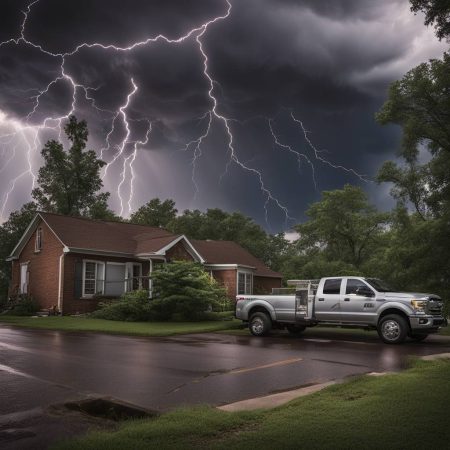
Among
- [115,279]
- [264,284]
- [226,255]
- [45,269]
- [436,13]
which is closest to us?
[436,13]

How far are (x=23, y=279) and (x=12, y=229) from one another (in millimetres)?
18936

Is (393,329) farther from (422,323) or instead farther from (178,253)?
(178,253)

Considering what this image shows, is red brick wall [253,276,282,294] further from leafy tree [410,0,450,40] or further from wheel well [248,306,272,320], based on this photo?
leafy tree [410,0,450,40]

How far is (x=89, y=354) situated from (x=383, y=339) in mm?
8796

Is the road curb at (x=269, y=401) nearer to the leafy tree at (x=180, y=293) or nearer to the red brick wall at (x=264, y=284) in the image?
the leafy tree at (x=180, y=293)

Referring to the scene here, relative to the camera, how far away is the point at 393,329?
15.7m

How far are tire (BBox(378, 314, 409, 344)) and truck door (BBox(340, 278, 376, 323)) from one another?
0.42 metres

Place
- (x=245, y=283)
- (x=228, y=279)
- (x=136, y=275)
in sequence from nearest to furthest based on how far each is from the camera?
1. (x=136, y=275)
2. (x=228, y=279)
3. (x=245, y=283)

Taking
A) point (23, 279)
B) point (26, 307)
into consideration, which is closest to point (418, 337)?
point (26, 307)

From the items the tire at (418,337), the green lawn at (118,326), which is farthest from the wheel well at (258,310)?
the tire at (418,337)

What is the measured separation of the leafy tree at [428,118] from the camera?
930 inches

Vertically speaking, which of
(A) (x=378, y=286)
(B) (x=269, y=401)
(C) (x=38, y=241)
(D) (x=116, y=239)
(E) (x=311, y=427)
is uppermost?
(D) (x=116, y=239)

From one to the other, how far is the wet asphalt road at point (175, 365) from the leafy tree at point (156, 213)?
47.0m

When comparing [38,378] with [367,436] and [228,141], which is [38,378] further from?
[228,141]
